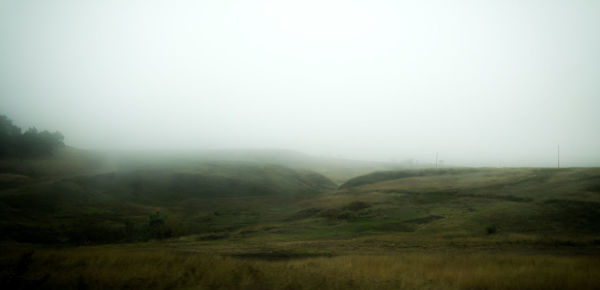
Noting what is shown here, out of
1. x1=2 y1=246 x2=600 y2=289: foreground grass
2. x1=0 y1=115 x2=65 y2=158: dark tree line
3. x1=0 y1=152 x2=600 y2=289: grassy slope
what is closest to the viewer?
x1=2 y1=246 x2=600 y2=289: foreground grass

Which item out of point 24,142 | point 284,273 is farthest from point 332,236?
point 24,142

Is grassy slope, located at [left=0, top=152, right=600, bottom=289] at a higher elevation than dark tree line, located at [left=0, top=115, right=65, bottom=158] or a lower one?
lower

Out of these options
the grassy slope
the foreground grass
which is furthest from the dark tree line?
the foreground grass

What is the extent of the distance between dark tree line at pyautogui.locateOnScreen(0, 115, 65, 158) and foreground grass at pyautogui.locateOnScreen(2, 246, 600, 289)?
96.4m

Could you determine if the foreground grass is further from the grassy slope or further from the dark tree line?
the dark tree line

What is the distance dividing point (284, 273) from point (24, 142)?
4356 inches

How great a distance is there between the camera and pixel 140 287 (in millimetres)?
11219

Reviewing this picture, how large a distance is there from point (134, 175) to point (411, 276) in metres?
82.7

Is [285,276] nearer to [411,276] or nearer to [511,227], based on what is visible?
[411,276]

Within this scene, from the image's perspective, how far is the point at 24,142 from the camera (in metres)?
89.6

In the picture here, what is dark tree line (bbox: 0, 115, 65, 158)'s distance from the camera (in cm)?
8581

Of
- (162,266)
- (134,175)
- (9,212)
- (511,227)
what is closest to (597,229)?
(511,227)

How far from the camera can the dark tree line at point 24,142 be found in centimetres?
8581

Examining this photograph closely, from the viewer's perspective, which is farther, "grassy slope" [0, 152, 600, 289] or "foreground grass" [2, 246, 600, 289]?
"grassy slope" [0, 152, 600, 289]
